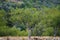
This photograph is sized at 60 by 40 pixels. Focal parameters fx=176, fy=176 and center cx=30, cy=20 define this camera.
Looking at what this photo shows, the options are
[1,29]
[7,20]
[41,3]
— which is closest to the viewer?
[1,29]

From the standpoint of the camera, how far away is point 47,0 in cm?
924

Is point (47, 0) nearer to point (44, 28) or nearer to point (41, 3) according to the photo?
point (41, 3)

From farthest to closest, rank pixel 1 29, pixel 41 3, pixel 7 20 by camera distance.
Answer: pixel 41 3 < pixel 7 20 < pixel 1 29

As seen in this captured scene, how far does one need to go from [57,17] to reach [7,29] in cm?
213

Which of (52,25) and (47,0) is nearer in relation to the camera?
(52,25)

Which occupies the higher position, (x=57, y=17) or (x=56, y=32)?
(x=57, y=17)

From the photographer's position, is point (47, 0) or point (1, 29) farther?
point (47, 0)

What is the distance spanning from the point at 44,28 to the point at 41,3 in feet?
6.68

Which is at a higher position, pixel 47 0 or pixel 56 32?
pixel 47 0

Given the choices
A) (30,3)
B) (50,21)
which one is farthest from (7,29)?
(30,3)

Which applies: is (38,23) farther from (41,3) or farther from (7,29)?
(41,3)

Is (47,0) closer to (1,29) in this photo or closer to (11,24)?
(11,24)

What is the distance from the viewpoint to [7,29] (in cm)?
735

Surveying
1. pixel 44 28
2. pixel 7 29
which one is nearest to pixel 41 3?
pixel 44 28
